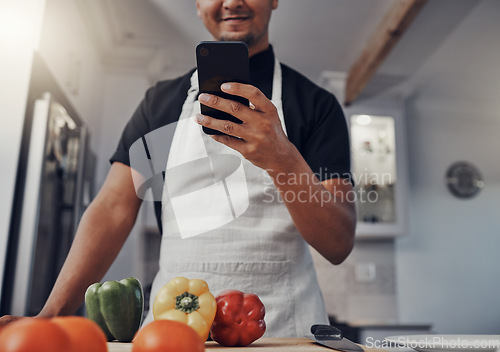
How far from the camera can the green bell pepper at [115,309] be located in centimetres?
62

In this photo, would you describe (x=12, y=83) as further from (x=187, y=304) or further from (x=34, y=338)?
(x=34, y=338)

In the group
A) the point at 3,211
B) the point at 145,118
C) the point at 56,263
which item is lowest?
the point at 56,263

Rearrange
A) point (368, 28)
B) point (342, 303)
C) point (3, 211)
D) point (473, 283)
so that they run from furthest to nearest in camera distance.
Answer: point (473, 283), point (342, 303), point (368, 28), point (3, 211)

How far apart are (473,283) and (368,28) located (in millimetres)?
2019

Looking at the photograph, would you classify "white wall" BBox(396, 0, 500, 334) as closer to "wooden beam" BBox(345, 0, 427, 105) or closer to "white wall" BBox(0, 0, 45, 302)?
"wooden beam" BBox(345, 0, 427, 105)

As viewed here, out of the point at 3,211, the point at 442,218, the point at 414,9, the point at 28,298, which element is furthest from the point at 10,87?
the point at 442,218

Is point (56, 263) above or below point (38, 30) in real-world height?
below

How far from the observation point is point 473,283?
3521 millimetres

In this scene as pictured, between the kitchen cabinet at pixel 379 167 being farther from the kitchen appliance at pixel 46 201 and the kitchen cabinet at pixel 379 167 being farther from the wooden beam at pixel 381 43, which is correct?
the kitchen appliance at pixel 46 201

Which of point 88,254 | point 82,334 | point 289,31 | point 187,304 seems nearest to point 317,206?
point 187,304

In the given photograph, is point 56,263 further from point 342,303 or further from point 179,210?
point 342,303

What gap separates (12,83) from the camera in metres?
1.66

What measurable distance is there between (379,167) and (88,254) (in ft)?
9.01

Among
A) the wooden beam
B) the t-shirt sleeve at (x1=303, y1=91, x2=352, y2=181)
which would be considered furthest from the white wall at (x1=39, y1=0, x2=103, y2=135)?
the wooden beam
